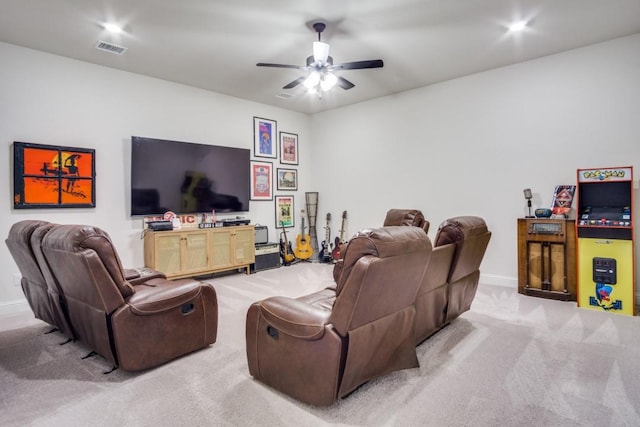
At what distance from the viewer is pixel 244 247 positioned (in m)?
5.40

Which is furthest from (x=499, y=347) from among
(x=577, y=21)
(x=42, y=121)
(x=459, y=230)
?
(x=42, y=121)

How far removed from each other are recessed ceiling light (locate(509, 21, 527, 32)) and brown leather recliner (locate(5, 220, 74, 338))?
4.56 metres

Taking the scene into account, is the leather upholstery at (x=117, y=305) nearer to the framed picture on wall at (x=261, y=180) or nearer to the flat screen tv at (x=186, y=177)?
the flat screen tv at (x=186, y=177)

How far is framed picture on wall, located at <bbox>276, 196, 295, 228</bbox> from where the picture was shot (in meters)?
6.45

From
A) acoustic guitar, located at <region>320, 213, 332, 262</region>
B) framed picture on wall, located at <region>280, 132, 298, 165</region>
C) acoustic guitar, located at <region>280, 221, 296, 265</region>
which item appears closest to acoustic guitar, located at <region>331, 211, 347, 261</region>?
acoustic guitar, located at <region>320, 213, 332, 262</region>

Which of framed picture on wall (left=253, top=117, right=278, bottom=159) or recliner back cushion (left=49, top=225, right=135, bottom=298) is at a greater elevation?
framed picture on wall (left=253, top=117, right=278, bottom=159)

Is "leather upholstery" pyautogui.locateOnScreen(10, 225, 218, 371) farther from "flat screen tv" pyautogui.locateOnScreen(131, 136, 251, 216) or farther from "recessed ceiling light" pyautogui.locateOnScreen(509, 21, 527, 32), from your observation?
"recessed ceiling light" pyautogui.locateOnScreen(509, 21, 527, 32)

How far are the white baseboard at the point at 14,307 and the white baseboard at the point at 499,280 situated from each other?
560 cm

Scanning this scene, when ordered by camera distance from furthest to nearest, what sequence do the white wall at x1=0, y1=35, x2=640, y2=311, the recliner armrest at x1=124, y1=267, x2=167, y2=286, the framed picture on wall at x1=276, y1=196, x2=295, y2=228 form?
the framed picture on wall at x1=276, y1=196, x2=295, y2=228 < the white wall at x1=0, y1=35, x2=640, y2=311 < the recliner armrest at x1=124, y1=267, x2=167, y2=286

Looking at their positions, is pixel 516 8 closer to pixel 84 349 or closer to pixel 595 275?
pixel 595 275

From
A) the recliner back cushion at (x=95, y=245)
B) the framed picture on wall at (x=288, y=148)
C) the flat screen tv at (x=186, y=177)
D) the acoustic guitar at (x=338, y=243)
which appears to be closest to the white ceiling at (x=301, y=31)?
the flat screen tv at (x=186, y=177)

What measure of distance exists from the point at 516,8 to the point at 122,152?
15.6ft

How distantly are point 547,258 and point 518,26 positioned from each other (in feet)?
8.50

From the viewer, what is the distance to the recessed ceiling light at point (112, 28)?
3395 mm
